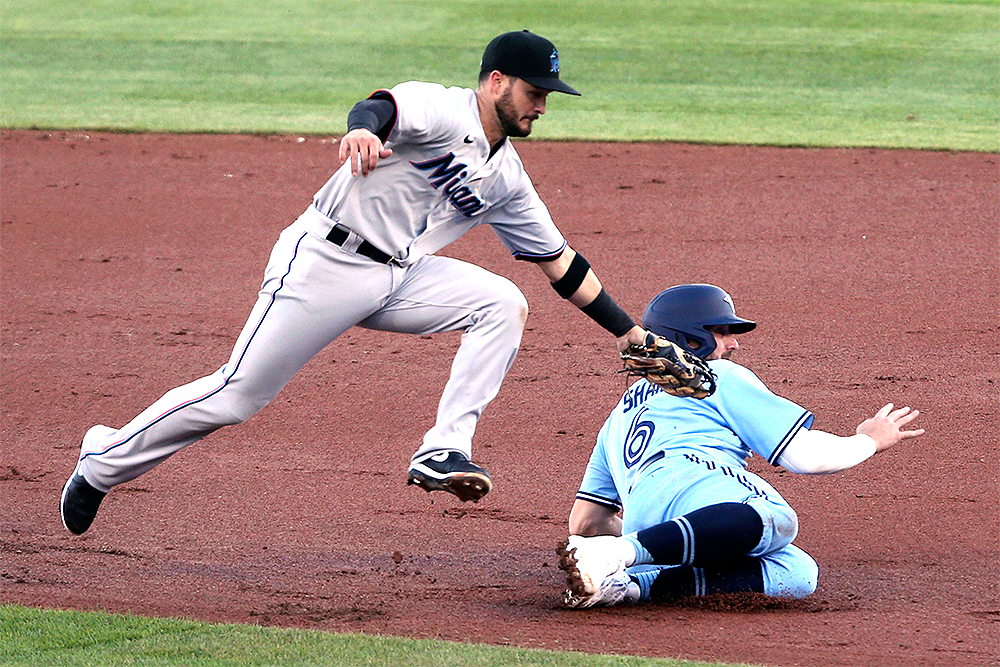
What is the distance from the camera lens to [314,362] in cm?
722

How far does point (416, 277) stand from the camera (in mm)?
4473

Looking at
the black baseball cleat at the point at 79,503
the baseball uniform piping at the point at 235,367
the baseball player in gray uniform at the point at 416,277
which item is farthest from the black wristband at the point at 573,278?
the black baseball cleat at the point at 79,503

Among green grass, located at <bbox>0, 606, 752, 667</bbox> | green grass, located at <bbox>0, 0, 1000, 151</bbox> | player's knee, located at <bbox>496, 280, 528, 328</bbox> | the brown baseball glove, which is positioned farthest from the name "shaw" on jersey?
green grass, located at <bbox>0, 0, 1000, 151</bbox>

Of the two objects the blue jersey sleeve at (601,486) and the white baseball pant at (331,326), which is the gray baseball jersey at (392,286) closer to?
the white baseball pant at (331,326)

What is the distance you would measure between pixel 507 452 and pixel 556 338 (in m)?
1.59

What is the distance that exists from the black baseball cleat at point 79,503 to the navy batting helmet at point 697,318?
211 cm

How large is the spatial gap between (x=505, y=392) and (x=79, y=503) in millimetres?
2622

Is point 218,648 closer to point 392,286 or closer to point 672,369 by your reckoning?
point 392,286

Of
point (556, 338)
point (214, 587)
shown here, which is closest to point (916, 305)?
point (556, 338)

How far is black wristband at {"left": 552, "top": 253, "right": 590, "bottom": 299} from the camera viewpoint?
468 cm

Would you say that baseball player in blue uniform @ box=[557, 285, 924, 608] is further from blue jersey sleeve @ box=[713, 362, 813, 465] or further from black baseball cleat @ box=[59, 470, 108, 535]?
black baseball cleat @ box=[59, 470, 108, 535]

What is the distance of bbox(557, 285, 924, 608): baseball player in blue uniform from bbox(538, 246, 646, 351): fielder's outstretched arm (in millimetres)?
169

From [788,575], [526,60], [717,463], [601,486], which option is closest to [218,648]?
[601,486]

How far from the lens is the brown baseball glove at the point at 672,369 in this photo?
13.9 feet
